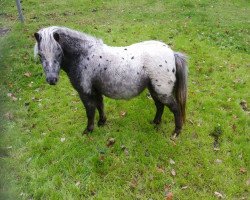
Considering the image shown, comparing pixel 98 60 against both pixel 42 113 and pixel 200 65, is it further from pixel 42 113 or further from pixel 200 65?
pixel 200 65

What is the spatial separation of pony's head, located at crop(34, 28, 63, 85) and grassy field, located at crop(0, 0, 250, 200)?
2.93 ft

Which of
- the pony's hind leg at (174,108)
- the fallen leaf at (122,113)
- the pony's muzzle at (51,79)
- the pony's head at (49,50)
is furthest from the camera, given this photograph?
the fallen leaf at (122,113)

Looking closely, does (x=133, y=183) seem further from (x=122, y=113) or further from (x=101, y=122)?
(x=122, y=113)

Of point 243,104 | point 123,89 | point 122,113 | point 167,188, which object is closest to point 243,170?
point 167,188

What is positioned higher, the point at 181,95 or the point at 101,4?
the point at 181,95

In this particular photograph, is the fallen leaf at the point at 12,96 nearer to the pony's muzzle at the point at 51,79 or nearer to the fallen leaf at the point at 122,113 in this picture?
the fallen leaf at the point at 122,113

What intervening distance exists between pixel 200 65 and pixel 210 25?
3405 mm

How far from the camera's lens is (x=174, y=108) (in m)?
5.87

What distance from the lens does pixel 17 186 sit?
5.36 meters

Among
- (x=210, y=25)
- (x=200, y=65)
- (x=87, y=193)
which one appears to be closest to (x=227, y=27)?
(x=210, y=25)

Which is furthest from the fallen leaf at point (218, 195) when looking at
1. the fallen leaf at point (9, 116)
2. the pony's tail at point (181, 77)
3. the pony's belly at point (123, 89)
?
the fallen leaf at point (9, 116)

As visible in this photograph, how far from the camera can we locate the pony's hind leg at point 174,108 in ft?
18.8

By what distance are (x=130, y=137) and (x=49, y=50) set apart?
98.6 inches

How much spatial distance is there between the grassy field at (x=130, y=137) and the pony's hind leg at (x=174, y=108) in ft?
0.69
